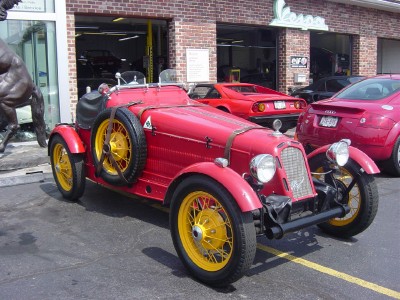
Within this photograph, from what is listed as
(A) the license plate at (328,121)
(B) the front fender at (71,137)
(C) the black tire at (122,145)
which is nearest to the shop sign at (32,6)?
(B) the front fender at (71,137)

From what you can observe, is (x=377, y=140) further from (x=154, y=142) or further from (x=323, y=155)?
(x=154, y=142)

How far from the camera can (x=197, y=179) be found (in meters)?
3.71

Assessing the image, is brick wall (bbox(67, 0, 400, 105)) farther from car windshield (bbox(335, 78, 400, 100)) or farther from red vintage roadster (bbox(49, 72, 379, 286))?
red vintage roadster (bbox(49, 72, 379, 286))

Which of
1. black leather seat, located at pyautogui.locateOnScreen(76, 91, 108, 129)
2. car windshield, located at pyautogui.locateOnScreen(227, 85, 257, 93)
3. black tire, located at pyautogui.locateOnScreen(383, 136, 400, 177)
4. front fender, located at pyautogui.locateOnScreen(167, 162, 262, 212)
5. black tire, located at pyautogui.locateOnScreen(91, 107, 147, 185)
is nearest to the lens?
front fender, located at pyautogui.locateOnScreen(167, 162, 262, 212)

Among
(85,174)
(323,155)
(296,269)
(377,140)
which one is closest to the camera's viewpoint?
(296,269)

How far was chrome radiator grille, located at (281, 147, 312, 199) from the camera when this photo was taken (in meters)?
4.00

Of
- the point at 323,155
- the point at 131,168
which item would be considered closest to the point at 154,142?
the point at 131,168

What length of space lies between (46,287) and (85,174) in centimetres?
235

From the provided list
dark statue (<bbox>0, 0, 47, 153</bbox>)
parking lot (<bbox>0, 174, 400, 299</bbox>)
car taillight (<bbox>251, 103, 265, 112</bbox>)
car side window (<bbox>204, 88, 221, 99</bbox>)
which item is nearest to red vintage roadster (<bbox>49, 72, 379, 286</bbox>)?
parking lot (<bbox>0, 174, 400, 299</bbox>)

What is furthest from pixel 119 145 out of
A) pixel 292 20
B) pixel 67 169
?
pixel 292 20

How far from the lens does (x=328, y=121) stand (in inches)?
291

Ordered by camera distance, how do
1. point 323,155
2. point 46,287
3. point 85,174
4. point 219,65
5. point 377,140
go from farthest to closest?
→ point 219,65 < point 377,140 < point 85,174 < point 323,155 < point 46,287

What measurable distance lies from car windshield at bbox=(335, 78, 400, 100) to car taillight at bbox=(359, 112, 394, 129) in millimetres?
553

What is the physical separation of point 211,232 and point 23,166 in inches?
201
